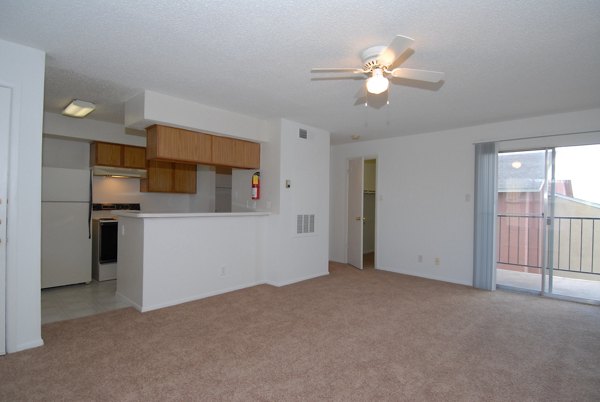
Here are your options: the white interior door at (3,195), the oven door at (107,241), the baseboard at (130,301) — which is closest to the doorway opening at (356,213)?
the baseboard at (130,301)

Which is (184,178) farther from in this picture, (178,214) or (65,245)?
(178,214)

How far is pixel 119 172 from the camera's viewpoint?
539 cm

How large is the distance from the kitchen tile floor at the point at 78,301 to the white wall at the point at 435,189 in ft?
13.8

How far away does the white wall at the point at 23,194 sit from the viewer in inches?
103

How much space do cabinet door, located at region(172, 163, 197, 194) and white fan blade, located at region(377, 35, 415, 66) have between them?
480cm

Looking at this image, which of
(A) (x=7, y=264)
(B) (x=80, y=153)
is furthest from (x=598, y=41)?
(B) (x=80, y=153)

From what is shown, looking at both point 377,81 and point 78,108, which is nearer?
point 377,81

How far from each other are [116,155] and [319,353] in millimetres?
4687

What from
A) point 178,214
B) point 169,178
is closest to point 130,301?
point 178,214

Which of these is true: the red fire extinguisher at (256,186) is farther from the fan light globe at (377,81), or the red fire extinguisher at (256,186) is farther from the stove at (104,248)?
the fan light globe at (377,81)

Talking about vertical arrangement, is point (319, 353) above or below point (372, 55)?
below

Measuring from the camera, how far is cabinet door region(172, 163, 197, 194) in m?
6.13

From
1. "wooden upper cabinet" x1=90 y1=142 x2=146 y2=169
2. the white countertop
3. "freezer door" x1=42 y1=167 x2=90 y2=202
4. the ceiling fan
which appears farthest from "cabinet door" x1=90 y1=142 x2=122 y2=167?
the ceiling fan

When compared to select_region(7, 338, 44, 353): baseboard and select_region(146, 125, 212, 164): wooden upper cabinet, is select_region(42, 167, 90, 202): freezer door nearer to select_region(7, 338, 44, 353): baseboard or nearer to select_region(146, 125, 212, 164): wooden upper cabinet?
select_region(146, 125, 212, 164): wooden upper cabinet
